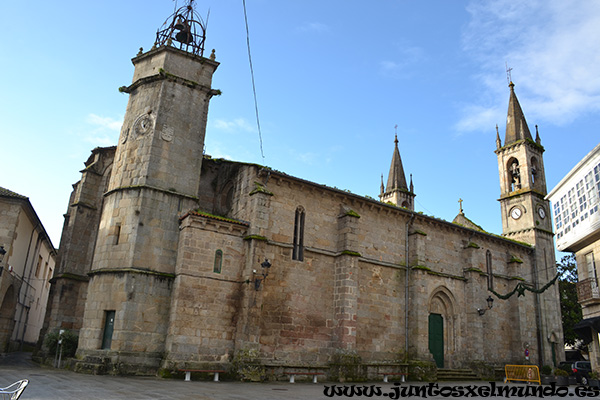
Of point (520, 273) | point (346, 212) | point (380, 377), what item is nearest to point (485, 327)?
point (520, 273)

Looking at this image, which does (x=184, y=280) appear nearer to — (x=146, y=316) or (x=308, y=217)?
(x=146, y=316)

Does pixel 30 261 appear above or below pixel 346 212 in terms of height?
below

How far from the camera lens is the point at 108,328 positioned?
18.1m

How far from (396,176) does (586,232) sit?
27.4m

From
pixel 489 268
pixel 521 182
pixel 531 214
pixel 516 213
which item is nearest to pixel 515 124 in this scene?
pixel 521 182

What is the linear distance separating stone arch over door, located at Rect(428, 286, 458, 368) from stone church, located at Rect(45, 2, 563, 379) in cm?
8

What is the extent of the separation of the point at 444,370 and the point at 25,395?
20414mm

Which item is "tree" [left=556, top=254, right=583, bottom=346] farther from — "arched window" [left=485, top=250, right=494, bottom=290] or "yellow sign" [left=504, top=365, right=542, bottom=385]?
"yellow sign" [left=504, top=365, right=542, bottom=385]

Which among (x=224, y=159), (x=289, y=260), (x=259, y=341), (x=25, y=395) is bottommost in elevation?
(x=25, y=395)

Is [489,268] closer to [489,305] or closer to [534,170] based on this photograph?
[489,305]

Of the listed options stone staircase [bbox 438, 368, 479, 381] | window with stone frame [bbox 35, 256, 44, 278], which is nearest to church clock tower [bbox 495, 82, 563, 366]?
stone staircase [bbox 438, 368, 479, 381]

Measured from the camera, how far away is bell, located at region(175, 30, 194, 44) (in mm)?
24312

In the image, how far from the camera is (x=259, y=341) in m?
18.6

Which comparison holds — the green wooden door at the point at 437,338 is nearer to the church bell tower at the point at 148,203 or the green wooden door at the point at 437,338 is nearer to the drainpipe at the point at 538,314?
the drainpipe at the point at 538,314
